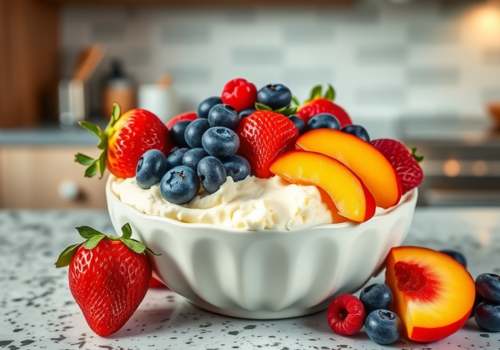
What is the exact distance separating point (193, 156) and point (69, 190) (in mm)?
1906

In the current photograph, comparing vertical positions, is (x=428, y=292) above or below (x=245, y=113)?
below

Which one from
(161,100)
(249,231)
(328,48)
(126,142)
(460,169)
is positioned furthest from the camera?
(328,48)

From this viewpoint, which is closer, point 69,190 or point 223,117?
point 223,117

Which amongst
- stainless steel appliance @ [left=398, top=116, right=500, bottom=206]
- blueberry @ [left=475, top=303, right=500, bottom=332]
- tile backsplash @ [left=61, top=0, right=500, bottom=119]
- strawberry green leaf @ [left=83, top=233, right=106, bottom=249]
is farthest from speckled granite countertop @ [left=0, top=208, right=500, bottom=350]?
tile backsplash @ [left=61, top=0, right=500, bottom=119]

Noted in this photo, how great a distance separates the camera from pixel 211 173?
2.75ft

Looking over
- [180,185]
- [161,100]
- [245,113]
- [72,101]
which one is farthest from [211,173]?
[72,101]

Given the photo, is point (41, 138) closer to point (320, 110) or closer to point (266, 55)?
point (266, 55)

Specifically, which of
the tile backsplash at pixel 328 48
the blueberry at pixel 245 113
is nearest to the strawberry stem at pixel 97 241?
the blueberry at pixel 245 113

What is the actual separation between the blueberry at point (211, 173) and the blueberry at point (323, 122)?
165 mm

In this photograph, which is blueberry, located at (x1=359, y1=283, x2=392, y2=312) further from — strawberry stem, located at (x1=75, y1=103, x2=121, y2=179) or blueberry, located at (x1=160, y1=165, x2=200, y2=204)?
strawberry stem, located at (x1=75, y1=103, x2=121, y2=179)

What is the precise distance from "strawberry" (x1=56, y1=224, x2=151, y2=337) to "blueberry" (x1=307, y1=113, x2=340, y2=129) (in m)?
0.28

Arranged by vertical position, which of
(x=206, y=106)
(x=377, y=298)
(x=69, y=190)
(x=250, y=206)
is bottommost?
(x=69, y=190)

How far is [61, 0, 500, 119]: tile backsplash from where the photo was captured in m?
3.22

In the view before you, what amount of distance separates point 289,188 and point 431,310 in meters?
0.22
